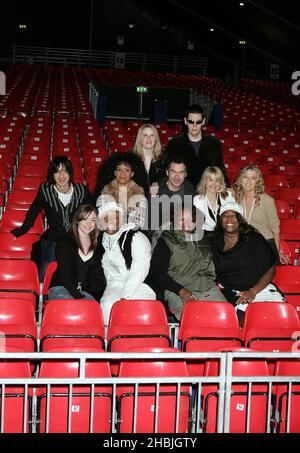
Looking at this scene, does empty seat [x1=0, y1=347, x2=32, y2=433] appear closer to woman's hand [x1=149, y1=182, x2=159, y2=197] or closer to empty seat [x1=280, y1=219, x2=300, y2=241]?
woman's hand [x1=149, y1=182, x2=159, y2=197]

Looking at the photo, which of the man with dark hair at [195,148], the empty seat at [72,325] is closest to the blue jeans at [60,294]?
the empty seat at [72,325]

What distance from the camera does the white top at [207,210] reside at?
6.43 meters

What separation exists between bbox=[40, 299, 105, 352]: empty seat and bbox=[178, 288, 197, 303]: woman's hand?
0.88 m

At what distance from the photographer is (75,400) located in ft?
14.0

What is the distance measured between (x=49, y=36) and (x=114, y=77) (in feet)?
24.7

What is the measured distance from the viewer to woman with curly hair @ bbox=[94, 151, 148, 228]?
20.6 feet

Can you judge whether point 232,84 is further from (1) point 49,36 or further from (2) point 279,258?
(2) point 279,258

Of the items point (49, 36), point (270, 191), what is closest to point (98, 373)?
point (270, 191)

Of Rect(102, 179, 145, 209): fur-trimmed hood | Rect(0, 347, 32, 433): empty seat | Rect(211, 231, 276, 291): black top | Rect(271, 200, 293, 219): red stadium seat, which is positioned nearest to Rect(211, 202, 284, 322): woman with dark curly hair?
Rect(211, 231, 276, 291): black top

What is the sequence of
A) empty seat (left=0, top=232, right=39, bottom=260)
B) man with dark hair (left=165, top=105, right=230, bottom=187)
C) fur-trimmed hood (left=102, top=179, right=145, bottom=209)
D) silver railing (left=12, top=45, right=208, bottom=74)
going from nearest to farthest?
1. fur-trimmed hood (left=102, top=179, right=145, bottom=209)
2. empty seat (left=0, top=232, right=39, bottom=260)
3. man with dark hair (left=165, top=105, right=230, bottom=187)
4. silver railing (left=12, top=45, right=208, bottom=74)

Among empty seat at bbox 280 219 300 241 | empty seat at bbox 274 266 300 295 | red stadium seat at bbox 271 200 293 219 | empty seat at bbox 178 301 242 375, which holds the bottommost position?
empty seat at bbox 178 301 242 375

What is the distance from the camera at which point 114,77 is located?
995 inches

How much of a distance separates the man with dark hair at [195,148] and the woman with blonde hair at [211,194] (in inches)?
21.1

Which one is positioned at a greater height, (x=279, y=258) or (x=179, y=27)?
(x=179, y=27)
